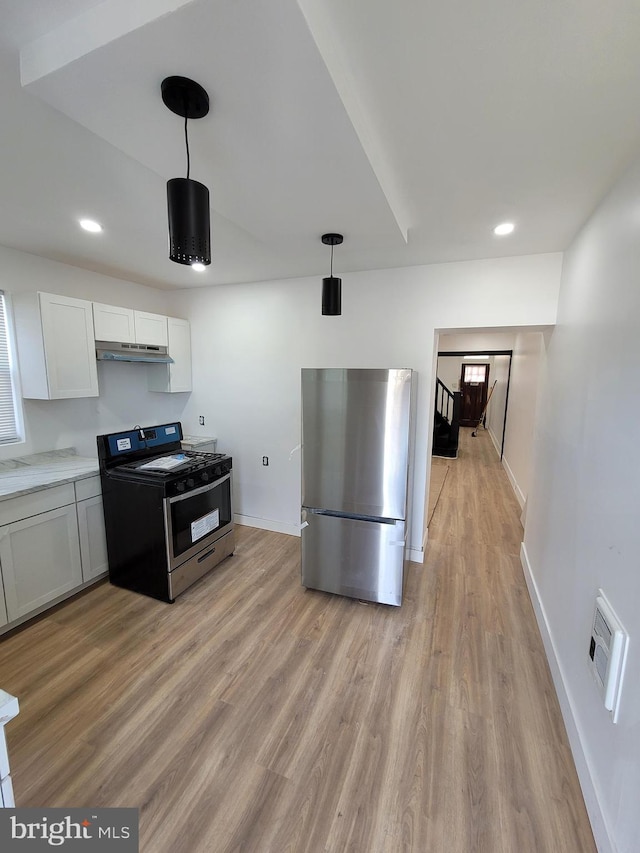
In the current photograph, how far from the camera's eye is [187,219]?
1084 mm

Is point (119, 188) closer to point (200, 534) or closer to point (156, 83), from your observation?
point (156, 83)

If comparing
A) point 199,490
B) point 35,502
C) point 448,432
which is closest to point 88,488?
point 35,502

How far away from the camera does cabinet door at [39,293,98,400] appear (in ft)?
8.39

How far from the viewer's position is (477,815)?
133 centimetres

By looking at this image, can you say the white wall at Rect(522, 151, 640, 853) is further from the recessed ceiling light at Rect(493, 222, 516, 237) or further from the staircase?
the staircase

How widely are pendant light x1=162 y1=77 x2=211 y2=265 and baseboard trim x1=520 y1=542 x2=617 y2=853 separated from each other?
2406 mm

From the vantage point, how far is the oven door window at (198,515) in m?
2.52

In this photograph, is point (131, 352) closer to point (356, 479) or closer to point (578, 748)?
point (356, 479)

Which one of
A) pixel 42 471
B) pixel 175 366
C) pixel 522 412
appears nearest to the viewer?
pixel 42 471

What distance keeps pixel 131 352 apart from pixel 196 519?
1.69 m

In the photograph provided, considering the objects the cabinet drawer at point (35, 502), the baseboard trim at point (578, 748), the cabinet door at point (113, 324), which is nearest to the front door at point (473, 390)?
the baseboard trim at point (578, 748)

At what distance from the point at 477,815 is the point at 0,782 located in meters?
1.62

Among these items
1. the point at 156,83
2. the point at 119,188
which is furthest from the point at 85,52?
the point at 119,188

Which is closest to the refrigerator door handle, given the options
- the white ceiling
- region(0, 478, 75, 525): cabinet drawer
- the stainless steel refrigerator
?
the stainless steel refrigerator
